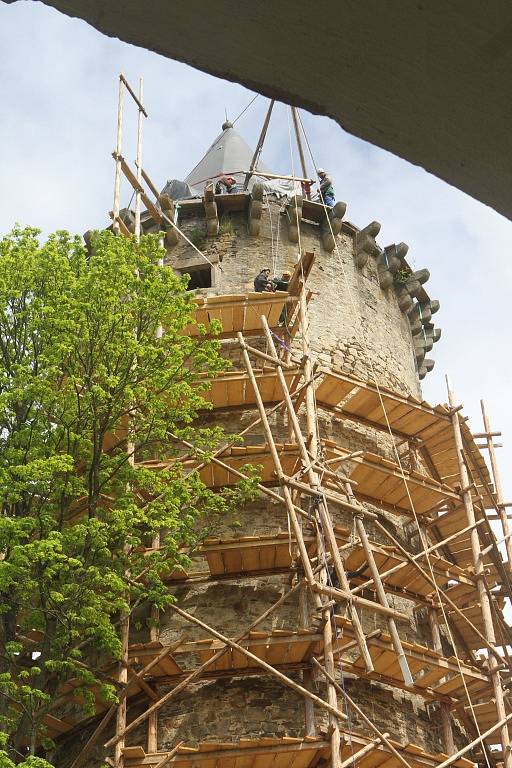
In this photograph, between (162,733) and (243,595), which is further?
(243,595)

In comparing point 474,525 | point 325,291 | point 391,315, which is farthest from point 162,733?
point 391,315

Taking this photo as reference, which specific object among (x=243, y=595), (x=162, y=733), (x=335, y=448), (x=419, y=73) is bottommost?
(x=162, y=733)

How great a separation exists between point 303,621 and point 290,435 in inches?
107

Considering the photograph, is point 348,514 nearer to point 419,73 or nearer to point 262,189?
point 262,189

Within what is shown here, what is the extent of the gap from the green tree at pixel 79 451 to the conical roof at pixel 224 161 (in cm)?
1044

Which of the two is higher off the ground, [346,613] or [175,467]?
[175,467]

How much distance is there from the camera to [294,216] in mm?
17812

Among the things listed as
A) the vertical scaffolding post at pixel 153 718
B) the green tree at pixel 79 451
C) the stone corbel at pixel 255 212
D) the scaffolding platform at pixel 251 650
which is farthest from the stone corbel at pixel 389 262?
the scaffolding platform at pixel 251 650

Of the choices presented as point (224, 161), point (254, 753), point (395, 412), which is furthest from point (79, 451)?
point (224, 161)

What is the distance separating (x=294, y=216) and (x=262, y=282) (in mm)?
2814

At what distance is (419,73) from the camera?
218 cm

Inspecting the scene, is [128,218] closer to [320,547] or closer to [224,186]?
[224,186]

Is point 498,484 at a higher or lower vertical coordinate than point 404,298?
lower

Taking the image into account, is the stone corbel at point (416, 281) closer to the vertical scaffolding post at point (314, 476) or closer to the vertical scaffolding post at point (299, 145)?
the vertical scaffolding post at point (299, 145)
